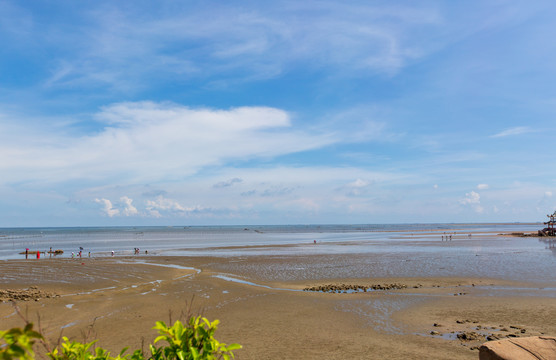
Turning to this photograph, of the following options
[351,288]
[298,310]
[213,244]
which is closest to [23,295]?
[298,310]

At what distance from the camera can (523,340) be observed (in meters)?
6.83

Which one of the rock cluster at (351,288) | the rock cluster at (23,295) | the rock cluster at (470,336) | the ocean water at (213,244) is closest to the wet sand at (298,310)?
the rock cluster at (470,336)

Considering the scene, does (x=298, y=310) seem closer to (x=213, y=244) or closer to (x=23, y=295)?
(x=23, y=295)

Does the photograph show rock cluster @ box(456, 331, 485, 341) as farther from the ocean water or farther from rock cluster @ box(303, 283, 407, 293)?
the ocean water

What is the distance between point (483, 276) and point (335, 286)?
11863mm

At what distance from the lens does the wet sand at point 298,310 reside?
12.3 metres

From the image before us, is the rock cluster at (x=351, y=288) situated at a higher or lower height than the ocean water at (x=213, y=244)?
higher

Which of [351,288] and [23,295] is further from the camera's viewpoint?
[351,288]

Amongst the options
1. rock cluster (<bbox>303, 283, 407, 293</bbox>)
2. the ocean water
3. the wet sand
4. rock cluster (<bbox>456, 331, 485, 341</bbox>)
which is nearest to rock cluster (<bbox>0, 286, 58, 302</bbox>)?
the wet sand

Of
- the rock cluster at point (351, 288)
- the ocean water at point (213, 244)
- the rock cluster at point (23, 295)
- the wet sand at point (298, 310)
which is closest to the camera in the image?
the wet sand at point (298, 310)

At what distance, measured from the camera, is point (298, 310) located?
671 inches

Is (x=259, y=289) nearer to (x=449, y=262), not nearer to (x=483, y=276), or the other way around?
(x=483, y=276)

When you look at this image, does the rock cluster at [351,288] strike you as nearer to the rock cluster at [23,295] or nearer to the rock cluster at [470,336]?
the rock cluster at [470,336]

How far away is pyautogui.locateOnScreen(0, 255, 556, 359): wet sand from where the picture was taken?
1231cm
